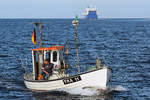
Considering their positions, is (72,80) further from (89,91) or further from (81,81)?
(89,91)

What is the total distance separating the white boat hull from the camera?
26719mm

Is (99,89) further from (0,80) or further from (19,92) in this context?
(0,80)

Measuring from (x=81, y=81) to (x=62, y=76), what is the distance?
1547mm

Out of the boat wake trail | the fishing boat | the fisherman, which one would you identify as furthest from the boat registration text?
the fisherman

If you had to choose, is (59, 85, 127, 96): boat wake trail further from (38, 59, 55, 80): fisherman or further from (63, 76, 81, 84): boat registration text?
(38, 59, 55, 80): fisherman

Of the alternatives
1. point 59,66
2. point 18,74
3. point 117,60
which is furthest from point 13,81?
point 117,60

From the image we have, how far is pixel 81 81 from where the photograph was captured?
27.2m

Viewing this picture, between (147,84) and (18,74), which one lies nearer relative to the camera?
(147,84)

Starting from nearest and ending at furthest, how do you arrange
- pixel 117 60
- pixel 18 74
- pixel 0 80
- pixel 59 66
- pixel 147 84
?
pixel 59 66 < pixel 147 84 < pixel 0 80 < pixel 18 74 < pixel 117 60

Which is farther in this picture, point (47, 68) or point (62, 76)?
point (47, 68)

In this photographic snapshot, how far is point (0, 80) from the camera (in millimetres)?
34562

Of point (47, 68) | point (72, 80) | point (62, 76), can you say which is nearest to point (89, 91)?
point (72, 80)

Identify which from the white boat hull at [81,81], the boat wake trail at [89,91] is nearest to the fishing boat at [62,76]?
the white boat hull at [81,81]

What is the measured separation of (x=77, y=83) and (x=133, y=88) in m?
5.60
